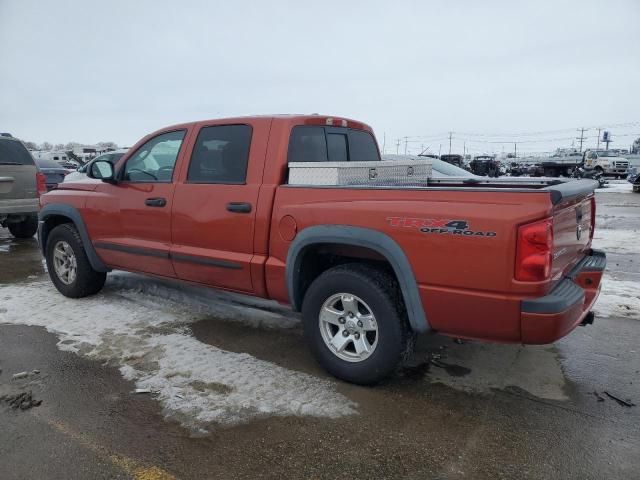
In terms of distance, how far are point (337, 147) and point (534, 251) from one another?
218 centimetres

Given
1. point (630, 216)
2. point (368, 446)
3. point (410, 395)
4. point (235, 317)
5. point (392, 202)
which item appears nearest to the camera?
point (368, 446)

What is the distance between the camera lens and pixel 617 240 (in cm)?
894

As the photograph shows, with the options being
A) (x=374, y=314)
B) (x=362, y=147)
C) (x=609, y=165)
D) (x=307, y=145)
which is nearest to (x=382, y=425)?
(x=374, y=314)

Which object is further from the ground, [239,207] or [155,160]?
[155,160]

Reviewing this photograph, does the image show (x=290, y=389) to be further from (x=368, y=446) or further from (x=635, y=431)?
(x=635, y=431)

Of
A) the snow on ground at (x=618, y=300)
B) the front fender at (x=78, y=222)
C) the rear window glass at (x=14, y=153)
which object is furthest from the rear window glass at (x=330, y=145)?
the rear window glass at (x=14, y=153)

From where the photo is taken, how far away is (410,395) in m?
3.29

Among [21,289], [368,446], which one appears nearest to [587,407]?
[368,446]

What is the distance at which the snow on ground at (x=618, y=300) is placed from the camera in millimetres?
4828

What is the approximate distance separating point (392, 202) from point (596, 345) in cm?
239

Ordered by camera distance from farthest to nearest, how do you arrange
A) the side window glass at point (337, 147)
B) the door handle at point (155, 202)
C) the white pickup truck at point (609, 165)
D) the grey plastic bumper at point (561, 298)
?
the white pickup truck at point (609, 165) → the door handle at point (155, 202) → the side window glass at point (337, 147) → the grey plastic bumper at point (561, 298)

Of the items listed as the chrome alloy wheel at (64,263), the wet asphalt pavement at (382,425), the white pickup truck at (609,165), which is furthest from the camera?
Result: the white pickup truck at (609,165)

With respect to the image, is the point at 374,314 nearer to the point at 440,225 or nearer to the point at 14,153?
the point at 440,225

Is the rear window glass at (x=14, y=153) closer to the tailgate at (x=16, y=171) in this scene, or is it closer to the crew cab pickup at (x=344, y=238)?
the tailgate at (x=16, y=171)
